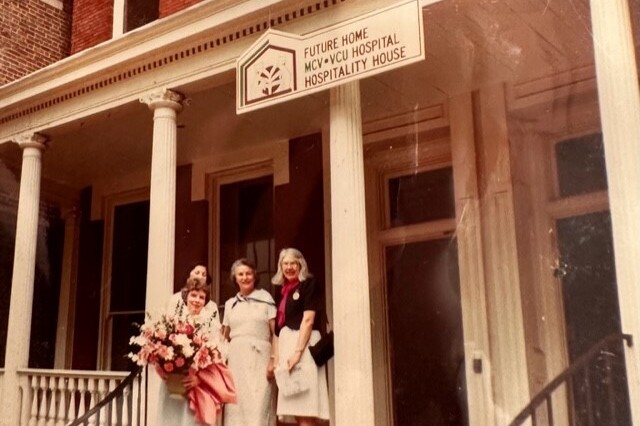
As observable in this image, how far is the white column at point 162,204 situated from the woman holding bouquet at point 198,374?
0.78 meters

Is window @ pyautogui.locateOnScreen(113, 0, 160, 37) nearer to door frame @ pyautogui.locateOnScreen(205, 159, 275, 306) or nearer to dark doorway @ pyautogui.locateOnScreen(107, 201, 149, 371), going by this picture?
door frame @ pyautogui.locateOnScreen(205, 159, 275, 306)

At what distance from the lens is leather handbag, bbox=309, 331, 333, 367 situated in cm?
554

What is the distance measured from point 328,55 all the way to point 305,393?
9.13 feet

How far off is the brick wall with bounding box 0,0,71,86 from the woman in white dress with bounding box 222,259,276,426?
18.8 feet

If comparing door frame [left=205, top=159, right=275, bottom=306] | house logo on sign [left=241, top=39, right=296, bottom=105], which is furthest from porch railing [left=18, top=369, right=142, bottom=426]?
house logo on sign [left=241, top=39, right=296, bottom=105]

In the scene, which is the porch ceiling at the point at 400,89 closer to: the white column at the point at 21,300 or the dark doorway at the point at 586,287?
the white column at the point at 21,300

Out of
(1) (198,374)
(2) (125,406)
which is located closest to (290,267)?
(1) (198,374)

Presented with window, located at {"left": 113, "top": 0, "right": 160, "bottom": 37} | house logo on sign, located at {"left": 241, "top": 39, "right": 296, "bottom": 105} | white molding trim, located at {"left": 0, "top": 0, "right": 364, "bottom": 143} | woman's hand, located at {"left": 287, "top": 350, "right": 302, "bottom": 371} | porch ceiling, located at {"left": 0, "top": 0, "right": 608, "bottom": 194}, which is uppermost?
window, located at {"left": 113, "top": 0, "right": 160, "bottom": 37}

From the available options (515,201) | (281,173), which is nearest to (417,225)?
(515,201)

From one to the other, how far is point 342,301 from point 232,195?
4.41 meters

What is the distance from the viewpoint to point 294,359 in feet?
17.9

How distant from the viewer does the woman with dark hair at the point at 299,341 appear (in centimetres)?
544

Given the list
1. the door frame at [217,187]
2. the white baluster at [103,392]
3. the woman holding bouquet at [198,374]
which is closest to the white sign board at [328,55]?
the woman holding bouquet at [198,374]

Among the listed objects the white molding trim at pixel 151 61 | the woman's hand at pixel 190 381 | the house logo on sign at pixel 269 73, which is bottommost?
the woman's hand at pixel 190 381
